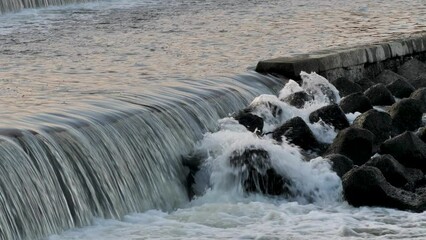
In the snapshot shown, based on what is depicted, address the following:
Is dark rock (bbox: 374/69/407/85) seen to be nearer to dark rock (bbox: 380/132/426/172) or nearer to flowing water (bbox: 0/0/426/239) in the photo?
flowing water (bbox: 0/0/426/239)

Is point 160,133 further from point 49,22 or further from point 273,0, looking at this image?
point 273,0

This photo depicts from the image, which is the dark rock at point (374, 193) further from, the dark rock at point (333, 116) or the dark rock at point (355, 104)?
the dark rock at point (355, 104)

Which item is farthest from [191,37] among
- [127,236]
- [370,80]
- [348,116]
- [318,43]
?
[127,236]

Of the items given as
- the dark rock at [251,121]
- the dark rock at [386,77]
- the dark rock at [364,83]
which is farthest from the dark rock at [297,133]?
the dark rock at [386,77]

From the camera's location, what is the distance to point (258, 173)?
11.4m

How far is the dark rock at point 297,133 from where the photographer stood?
496 inches

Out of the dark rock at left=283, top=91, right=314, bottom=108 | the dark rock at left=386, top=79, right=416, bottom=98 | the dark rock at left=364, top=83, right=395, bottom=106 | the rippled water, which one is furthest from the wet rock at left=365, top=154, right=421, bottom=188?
the dark rock at left=386, top=79, right=416, bottom=98

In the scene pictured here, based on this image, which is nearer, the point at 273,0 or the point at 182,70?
the point at 182,70

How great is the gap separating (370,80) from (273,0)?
8.98 metres

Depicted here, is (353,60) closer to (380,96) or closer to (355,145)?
(380,96)

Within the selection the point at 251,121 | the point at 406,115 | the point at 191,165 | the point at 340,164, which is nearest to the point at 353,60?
the point at 406,115

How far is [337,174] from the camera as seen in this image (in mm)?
11531

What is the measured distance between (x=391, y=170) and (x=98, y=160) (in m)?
2.78

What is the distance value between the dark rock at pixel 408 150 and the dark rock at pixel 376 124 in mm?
647
